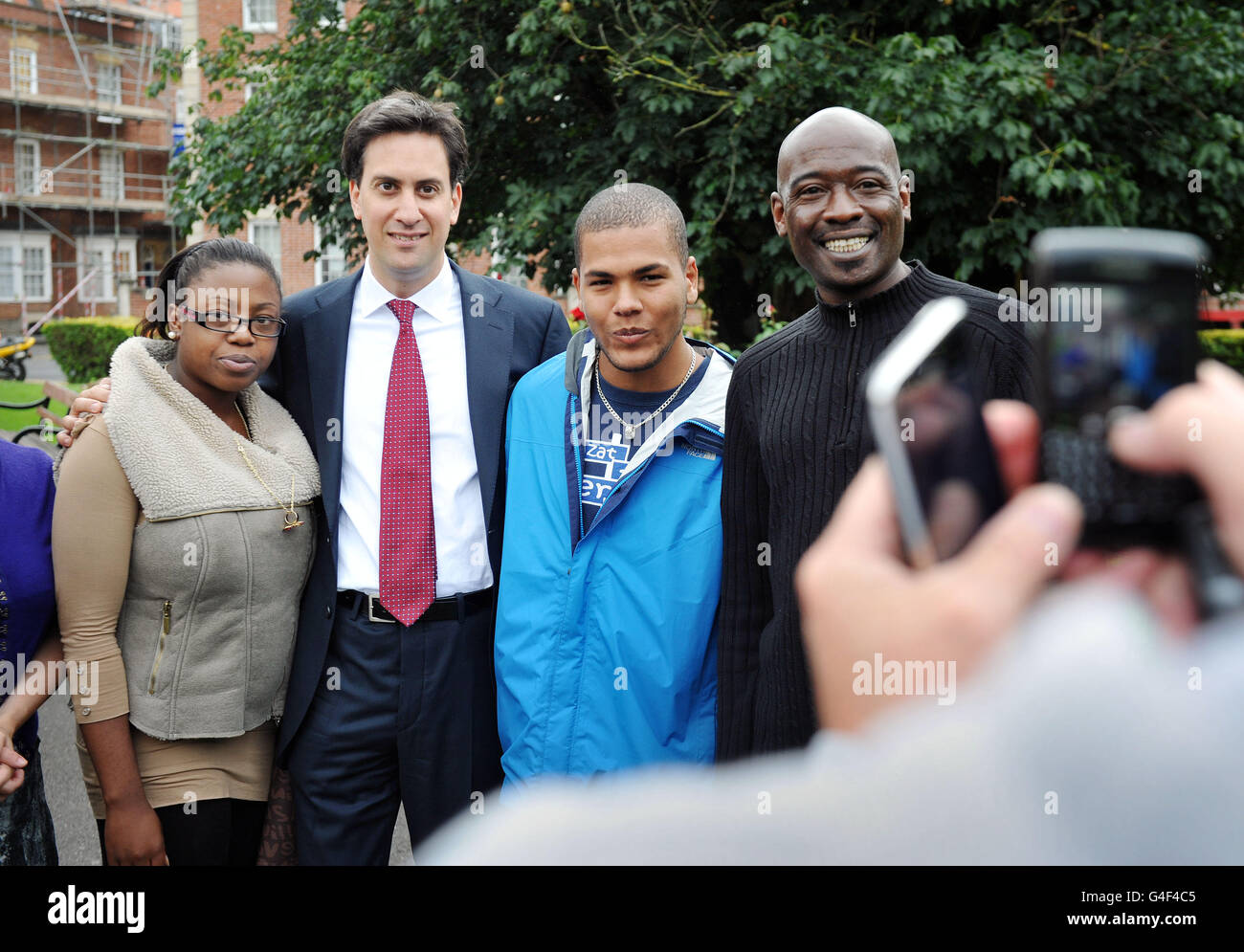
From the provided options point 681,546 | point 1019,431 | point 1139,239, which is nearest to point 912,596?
point 1019,431

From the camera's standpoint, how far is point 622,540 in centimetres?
248

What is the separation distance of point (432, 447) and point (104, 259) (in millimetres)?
40080

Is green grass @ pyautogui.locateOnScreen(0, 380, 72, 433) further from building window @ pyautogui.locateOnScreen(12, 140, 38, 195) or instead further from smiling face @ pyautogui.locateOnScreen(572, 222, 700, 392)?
building window @ pyautogui.locateOnScreen(12, 140, 38, 195)

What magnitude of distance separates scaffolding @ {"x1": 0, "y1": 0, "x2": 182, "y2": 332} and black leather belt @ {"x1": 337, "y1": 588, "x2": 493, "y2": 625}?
121ft

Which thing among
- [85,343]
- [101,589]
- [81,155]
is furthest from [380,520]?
[81,155]

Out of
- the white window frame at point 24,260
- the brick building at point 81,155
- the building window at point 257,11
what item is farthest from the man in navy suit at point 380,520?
the white window frame at point 24,260

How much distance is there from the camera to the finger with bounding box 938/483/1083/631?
565 millimetres

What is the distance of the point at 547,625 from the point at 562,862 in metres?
1.85

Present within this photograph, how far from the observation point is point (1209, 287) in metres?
0.58

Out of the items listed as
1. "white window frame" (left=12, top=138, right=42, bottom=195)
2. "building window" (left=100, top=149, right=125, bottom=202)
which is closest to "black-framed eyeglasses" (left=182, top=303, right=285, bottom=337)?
"white window frame" (left=12, top=138, right=42, bottom=195)

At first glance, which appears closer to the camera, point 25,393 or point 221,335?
point 221,335

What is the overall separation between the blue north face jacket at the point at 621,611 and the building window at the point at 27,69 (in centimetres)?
4100

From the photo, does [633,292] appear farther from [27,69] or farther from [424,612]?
[27,69]

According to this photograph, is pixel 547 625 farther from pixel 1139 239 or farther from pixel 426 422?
pixel 1139 239
